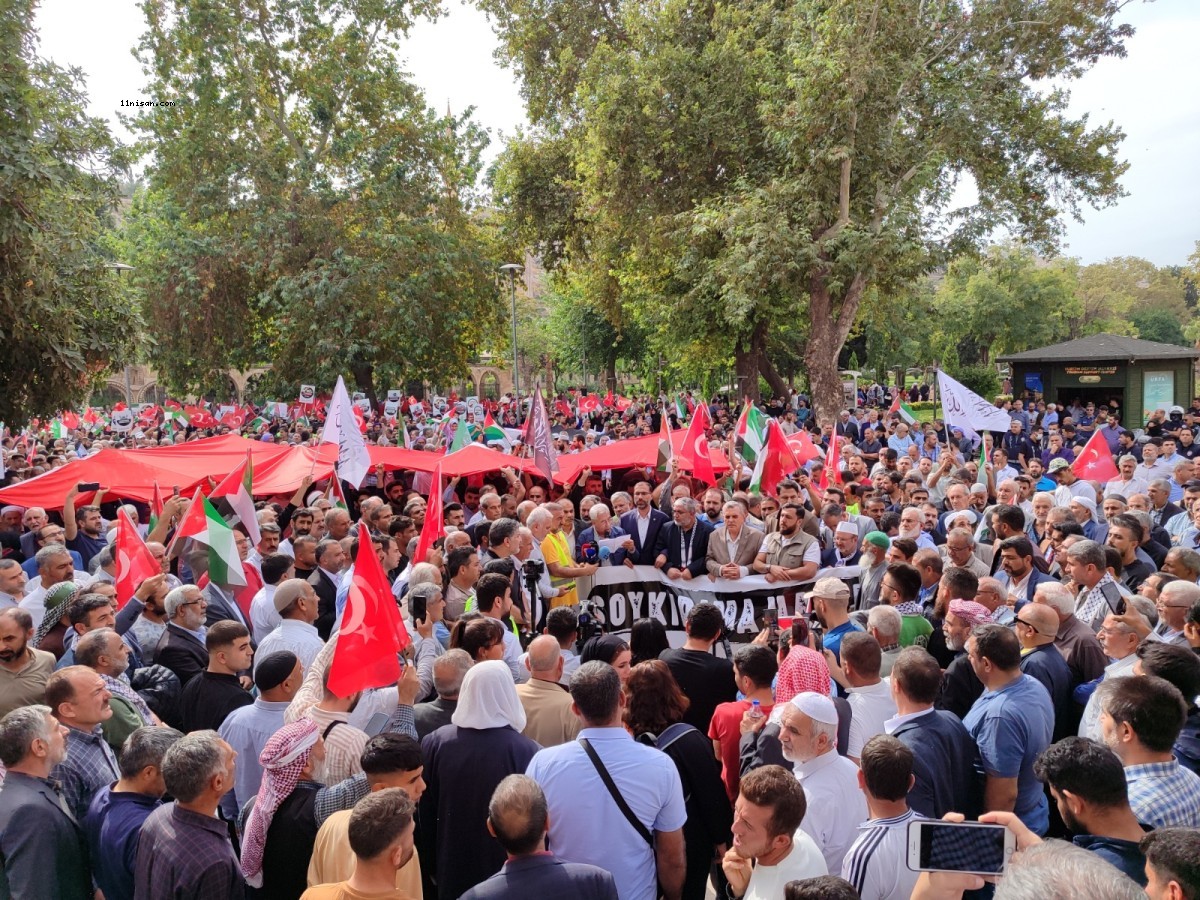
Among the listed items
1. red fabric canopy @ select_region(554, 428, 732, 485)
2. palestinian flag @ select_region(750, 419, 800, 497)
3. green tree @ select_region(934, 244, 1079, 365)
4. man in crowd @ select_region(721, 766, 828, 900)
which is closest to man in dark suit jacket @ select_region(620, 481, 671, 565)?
palestinian flag @ select_region(750, 419, 800, 497)

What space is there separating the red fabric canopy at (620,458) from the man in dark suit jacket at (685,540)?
4.51 metres

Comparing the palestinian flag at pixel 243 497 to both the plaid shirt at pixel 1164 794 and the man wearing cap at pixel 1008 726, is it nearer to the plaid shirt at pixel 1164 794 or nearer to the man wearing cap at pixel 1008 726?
the man wearing cap at pixel 1008 726

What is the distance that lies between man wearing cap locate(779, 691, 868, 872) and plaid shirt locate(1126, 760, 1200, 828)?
0.98m

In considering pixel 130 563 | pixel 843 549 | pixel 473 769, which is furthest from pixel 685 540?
pixel 473 769

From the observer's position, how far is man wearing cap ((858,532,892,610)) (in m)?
7.28

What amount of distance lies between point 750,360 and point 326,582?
27072mm

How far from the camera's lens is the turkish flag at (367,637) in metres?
4.42

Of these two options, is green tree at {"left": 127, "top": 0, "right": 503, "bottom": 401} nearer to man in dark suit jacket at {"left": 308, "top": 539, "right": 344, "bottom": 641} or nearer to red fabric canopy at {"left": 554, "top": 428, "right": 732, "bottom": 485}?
red fabric canopy at {"left": 554, "top": 428, "right": 732, "bottom": 485}

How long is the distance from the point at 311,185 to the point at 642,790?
28.0 m

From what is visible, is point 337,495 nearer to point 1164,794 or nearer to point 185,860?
point 185,860

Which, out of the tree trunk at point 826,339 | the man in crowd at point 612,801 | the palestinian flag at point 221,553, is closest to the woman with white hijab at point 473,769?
the man in crowd at point 612,801

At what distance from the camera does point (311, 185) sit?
28.9 meters

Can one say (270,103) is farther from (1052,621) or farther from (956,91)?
(1052,621)

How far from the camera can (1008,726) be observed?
4.31 metres
